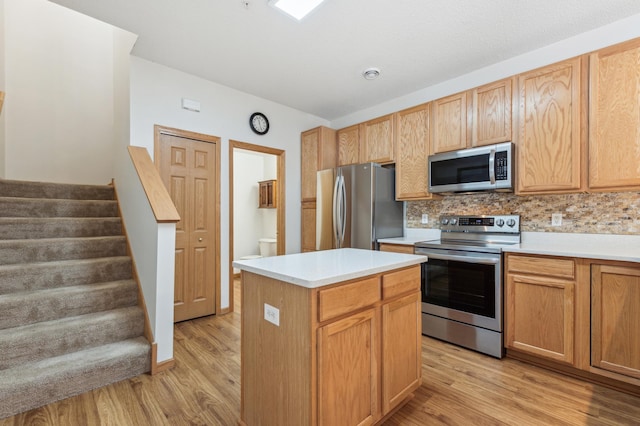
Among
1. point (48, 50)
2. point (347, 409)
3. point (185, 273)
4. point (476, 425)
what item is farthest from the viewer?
point (48, 50)

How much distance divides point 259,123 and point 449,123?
2.28 metres

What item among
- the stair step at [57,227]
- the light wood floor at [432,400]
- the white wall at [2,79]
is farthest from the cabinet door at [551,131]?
the white wall at [2,79]

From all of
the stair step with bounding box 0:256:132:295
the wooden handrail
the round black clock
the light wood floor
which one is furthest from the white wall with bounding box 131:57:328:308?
the light wood floor

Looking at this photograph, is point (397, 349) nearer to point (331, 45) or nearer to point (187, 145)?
point (331, 45)

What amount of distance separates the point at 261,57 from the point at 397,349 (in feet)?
9.16

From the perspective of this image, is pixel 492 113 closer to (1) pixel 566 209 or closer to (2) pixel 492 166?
(2) pixel 492 166

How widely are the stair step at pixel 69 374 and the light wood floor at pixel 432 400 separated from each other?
0.05 m

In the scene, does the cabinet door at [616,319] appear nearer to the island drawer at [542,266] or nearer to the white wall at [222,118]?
the island drawer at [542,266]

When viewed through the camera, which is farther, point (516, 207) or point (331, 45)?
point (516, 207)

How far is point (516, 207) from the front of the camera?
290cm

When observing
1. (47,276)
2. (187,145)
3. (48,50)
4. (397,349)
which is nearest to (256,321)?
(397,349)

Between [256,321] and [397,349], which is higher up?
[256,321]

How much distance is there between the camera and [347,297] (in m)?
1.42

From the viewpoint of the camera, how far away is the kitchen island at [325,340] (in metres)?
1.30
